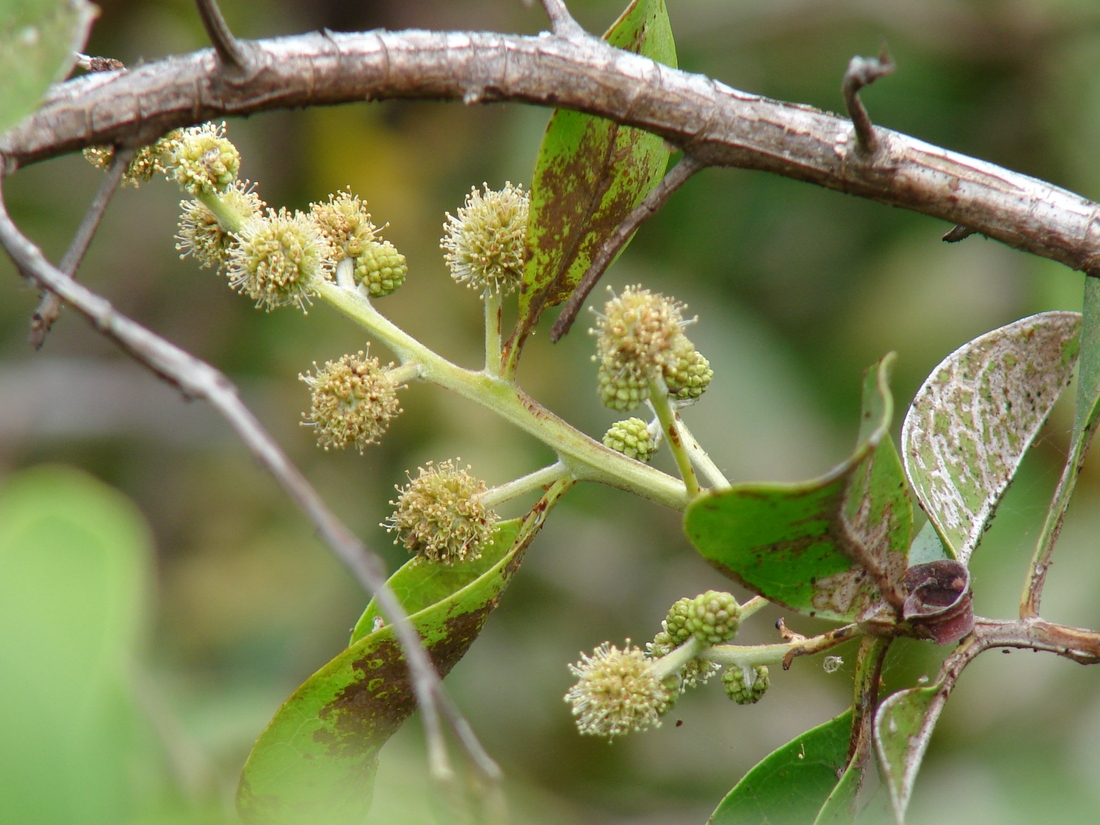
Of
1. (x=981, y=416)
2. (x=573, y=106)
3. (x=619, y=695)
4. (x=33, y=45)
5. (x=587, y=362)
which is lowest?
(x=619, y=695)

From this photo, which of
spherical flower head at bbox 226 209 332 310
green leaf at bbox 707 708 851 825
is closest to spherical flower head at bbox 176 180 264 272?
spherical flower head at bbox 226 209 332 310

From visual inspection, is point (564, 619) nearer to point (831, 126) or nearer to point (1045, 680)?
point (1045, 680)

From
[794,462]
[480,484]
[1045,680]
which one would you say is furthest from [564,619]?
[480,484]

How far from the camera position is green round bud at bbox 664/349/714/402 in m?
1.23

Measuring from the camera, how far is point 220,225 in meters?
1.41

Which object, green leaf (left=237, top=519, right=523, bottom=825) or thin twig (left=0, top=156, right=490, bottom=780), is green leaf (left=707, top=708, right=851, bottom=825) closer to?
green leaf (left=237, top=519, right=523, bottom=825)

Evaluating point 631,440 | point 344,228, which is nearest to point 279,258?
point 344,228

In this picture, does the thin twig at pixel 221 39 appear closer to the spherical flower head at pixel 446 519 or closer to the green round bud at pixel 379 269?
the green round bud at pixel 379 269

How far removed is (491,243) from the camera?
1.35m

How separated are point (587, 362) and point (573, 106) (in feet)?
7.39

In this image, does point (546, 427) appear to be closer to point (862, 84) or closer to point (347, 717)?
point (347, 717)

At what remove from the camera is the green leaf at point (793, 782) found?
4.26 feet

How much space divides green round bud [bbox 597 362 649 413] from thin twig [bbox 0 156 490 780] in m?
0.41

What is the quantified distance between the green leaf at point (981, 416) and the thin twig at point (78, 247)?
1.02m
